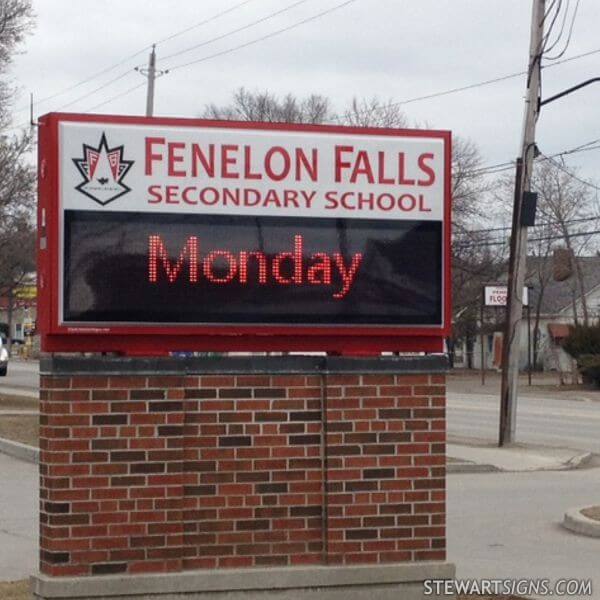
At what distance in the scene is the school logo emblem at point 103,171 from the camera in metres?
7.66

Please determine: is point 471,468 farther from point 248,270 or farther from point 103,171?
point 103,171

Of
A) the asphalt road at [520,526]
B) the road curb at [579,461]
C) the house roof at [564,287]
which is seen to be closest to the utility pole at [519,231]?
the road curb at [579,461]

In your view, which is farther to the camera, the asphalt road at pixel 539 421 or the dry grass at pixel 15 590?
the asphalt road at pixel 539 421

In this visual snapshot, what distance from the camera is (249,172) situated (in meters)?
7.95

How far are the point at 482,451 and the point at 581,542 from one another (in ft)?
30.6

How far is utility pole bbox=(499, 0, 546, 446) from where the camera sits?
22.5 meters

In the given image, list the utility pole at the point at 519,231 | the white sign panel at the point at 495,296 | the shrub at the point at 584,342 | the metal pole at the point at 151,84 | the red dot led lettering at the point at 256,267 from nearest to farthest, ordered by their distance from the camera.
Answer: the red dot led lettering at the point at 256,267
the utility pole at the point at 519,231
the white sign panel at the point at 495,296
the metal pole at the point at 151,84
the shrub at the point at 584,342

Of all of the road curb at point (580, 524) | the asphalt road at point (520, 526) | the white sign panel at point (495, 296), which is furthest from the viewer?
the white sign panel at point (495, 296)

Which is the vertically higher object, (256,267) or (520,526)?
(256,267)

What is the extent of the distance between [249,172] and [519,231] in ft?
50.3

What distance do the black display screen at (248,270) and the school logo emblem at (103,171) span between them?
112 mm

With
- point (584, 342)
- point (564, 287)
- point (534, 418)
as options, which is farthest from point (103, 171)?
point (564, 287)

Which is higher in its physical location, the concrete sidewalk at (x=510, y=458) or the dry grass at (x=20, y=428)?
Result: the dry grass at (x=20, y=428)

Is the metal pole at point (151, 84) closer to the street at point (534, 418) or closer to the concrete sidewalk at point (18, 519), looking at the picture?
the street at point (534, 418)
